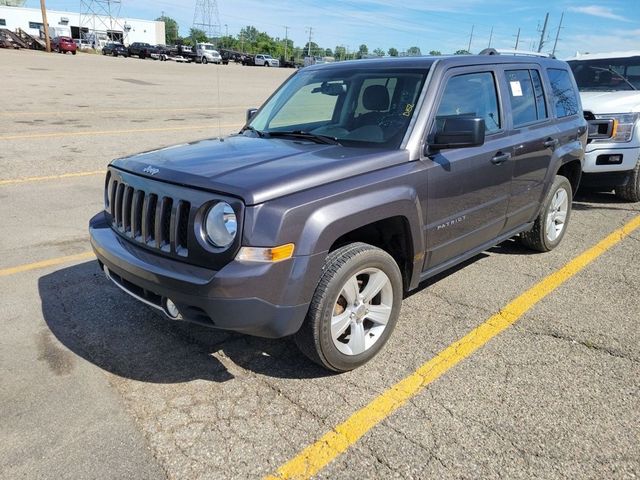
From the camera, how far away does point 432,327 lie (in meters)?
3.79

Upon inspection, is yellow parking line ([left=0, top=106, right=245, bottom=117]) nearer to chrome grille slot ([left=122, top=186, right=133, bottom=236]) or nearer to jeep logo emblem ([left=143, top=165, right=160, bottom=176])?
chrome grille slot ([left=122, top=186, right=133, bottom=236])

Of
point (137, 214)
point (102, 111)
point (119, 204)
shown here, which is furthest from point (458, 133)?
point (102, 111)

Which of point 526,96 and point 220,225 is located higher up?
point 526,96

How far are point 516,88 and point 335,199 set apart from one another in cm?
239

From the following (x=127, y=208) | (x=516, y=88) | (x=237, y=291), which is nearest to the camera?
(x=237, y=291)

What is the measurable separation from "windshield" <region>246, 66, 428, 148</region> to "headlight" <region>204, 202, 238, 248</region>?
1141 millimetres

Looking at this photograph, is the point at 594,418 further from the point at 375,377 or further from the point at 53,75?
the point at 53,75

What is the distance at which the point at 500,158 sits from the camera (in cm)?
399

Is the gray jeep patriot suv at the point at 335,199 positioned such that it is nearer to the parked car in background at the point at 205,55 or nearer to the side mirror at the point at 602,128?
the side mirror at the point at 602,128

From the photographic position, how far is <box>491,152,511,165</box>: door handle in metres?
3.94

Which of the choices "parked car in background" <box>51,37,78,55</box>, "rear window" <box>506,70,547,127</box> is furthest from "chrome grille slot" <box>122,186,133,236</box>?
"parked car in background" <box>51,37,78,55</box>

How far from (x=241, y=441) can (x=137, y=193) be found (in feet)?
4.96

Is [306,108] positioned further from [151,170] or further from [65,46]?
[65,46]

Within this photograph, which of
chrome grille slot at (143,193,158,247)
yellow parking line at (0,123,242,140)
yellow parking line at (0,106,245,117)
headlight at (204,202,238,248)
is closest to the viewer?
headlight at (204,202,238,248)
